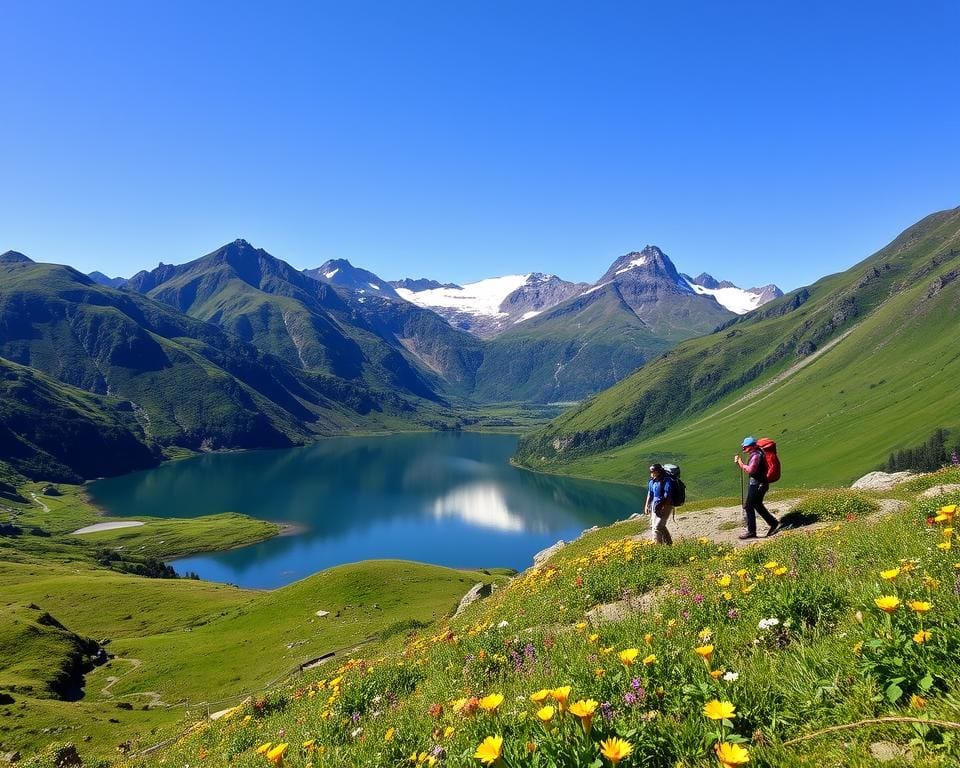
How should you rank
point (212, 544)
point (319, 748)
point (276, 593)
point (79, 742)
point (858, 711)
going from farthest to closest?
point (212, 544), point (276, 593), point (79, 742), point (319, 748), point (858, 711)

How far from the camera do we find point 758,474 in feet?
57.7

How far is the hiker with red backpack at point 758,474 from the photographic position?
17400 millimetres

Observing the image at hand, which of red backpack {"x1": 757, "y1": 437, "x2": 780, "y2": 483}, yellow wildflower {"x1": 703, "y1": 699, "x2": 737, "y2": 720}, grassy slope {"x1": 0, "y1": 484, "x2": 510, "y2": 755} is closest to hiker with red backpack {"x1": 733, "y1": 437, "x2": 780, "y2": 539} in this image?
red backpack {"x1": 757, "y1": 437, "x2": 780, "y2": 483}

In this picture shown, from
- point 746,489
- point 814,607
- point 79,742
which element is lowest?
point 79,742

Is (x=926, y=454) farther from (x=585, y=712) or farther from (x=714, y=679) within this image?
(x=585, y=712)

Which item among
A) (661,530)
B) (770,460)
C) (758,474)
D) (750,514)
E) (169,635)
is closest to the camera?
(770,460)

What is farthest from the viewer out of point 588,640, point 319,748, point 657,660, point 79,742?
point 79,742

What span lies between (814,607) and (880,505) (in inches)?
675

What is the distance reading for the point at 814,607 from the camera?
6449 mm

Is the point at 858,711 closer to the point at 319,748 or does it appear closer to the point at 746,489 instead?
the point at 319,748

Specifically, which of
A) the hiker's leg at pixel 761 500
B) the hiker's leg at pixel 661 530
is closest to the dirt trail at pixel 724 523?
the hiker's leg at pixel 761 500

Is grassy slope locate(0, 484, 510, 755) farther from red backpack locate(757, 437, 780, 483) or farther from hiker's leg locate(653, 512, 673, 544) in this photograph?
red backpack locate(757, 437, 780, 483)

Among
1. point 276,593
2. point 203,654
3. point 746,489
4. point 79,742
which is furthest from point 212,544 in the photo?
point 746,489

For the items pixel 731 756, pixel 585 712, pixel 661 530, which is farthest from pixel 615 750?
pixel 661 530
